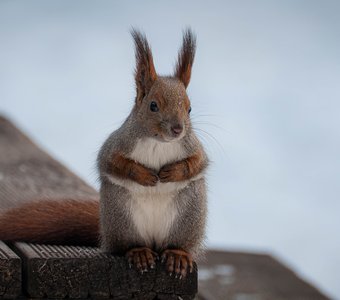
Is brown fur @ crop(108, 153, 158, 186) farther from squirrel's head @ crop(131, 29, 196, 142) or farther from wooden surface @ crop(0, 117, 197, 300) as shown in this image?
wooden surface @ crop(0, 117, 197, 300)

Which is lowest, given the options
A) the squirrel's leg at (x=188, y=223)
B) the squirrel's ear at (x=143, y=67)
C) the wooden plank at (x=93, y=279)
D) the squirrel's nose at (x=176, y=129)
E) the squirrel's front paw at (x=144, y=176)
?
the wooden plank at (x=93, y=279)

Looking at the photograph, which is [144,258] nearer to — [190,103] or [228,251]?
[190,103]

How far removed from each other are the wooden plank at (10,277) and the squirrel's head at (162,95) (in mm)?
505

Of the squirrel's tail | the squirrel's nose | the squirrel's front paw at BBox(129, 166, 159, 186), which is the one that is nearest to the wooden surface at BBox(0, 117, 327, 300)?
the squirrel's tail

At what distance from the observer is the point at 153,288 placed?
2.27 meters

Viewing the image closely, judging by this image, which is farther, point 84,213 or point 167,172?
point 84,213

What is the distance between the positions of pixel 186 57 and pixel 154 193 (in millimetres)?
399

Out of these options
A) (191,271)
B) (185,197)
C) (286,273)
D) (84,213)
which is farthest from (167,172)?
(286,273)

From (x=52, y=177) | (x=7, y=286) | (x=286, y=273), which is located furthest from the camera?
(x=286, y=273)

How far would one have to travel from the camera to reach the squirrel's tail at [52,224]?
2596 millimetres

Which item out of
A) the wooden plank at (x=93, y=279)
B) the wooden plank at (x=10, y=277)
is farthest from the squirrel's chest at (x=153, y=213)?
the wooden plank at (x=10, y=277)

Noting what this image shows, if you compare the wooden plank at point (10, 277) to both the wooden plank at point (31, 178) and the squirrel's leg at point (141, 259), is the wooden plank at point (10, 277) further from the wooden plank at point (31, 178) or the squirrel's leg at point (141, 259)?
the wooden plank at point (31, 178)

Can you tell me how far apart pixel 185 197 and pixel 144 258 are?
0.70ft

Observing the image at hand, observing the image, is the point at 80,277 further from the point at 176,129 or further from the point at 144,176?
the point at 176,129
